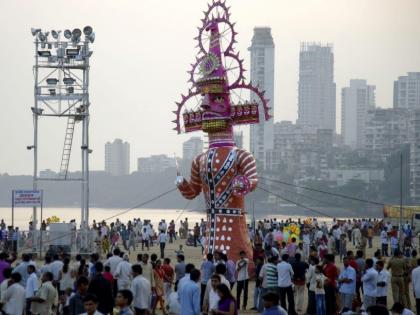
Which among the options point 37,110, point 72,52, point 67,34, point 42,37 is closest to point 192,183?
point 37,110

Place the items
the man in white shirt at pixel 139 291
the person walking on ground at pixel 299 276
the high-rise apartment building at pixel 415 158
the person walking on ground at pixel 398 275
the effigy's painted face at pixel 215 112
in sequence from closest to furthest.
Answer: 1. the man in white shirt at pixel 139 291
2. the person walking on ground at pixel 398 275
3. the person walking on ground at pixel 299 276
4. the effigy's painted face at pixel 215 112
5. the high-rise apartment building at pixel 415 158

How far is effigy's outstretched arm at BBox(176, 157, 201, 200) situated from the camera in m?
27.3

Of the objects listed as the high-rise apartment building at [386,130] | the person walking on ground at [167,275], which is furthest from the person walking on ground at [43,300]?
the high-rise apartment building at [386,130]

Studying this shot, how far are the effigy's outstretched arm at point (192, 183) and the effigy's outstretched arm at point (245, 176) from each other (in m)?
1.30

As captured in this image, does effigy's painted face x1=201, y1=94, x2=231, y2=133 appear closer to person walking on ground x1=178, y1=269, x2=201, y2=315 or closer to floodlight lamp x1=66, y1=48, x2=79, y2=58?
person walking on ground x1=178, y1=269, x2=201, y2=315

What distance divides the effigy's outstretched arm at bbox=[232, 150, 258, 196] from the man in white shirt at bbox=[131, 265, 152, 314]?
24.3 feet

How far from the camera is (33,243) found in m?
36.1

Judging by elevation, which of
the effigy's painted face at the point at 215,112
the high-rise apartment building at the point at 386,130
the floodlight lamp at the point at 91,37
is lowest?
the effigy's painted face at the point at 215,112

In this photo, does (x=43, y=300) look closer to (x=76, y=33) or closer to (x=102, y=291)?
(x=102, y=291)

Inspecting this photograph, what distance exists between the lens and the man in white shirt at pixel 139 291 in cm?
1842

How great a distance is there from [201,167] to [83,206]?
1104cm

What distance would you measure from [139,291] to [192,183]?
30.6ft

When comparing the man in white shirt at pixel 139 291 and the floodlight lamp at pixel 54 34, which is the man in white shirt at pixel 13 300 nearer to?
the man in white shirt at pixel 139 291

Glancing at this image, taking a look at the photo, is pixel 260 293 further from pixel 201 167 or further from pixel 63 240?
pixel 63 240
